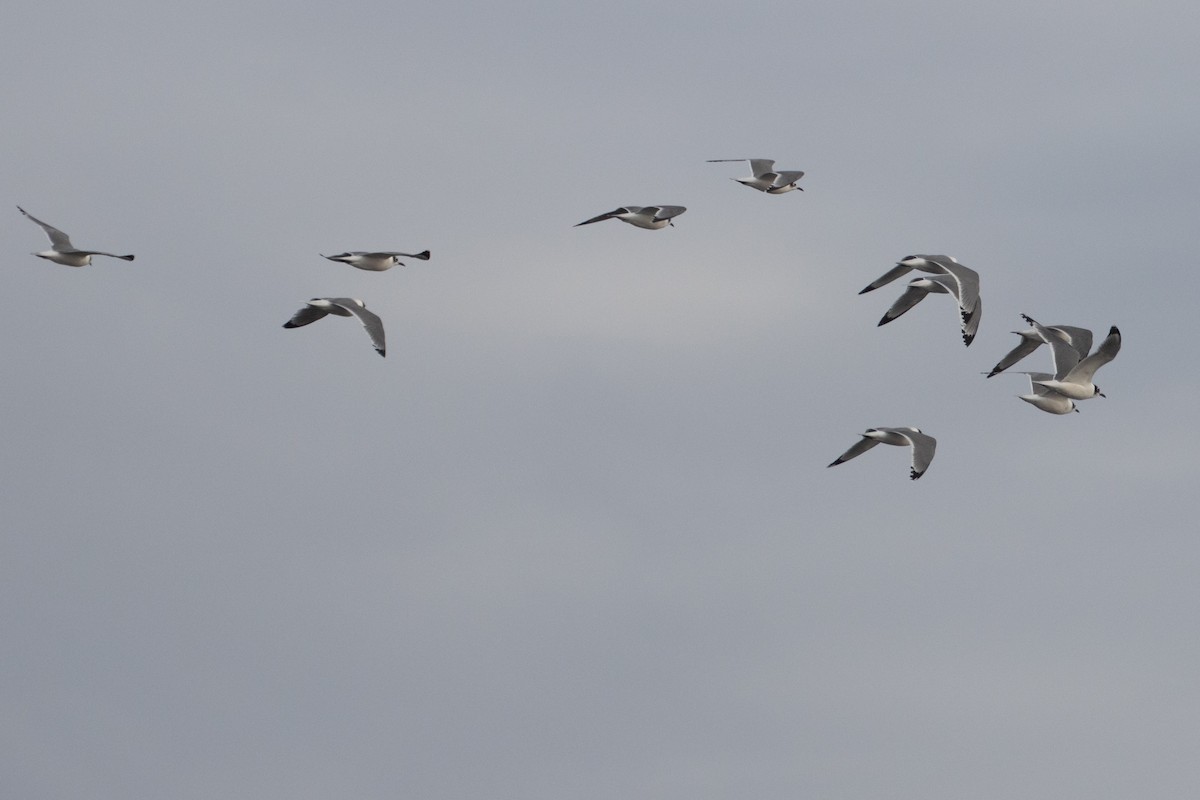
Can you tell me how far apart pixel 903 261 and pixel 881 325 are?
283cm

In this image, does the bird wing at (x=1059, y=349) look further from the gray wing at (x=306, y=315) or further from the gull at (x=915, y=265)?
the gray wing at (x=306, y=315)

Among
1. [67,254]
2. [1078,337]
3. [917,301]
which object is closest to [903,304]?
[917,301]

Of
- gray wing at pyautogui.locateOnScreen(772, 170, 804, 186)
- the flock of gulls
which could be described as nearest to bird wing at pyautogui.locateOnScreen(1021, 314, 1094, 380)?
the flock of gulls

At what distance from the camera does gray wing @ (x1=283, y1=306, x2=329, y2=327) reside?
141ft

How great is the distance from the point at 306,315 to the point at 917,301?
14.2m

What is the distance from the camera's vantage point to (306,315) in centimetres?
4319

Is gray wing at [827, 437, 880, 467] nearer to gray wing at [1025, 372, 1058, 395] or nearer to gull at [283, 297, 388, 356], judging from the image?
gray wing at [1025, 372, 1058, 395]

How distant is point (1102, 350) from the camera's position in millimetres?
42125

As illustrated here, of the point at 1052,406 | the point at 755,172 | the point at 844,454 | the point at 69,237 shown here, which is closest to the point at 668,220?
the point at 755,172

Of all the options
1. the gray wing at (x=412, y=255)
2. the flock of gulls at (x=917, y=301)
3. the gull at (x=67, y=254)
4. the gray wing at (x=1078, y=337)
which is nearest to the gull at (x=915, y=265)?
the flock of gulls at (x=917, y=301)

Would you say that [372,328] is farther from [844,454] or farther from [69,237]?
[844,454]

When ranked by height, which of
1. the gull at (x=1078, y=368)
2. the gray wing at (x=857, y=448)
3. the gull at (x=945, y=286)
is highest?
the gull at (x=945, y=286)

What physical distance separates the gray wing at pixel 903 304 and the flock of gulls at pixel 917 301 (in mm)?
36

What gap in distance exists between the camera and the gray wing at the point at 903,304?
45500 mm
